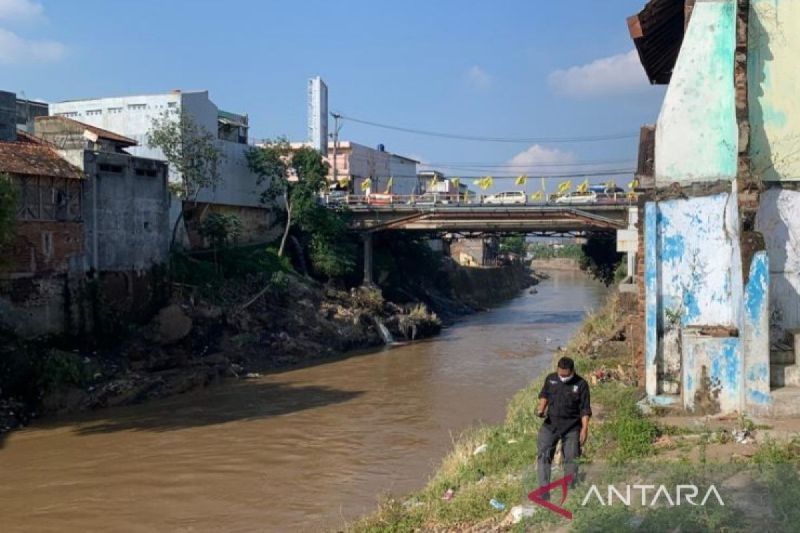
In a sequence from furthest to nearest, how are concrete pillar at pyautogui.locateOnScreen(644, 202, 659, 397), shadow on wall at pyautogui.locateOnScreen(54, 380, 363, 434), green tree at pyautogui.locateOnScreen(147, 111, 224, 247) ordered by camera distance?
green tree at pyautogui.locateOnScreen(147, 111, 224, 247), shadow on wall at pyautogui.locateOnScreen(54, 380, 363, 434), concrete pillar at pyautogui.locateOnScreen(644, 202, 659, 397)

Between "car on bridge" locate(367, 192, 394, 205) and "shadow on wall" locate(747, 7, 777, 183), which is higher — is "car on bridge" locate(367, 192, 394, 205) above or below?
above

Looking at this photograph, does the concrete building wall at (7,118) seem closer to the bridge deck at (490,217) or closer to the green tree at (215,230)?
the green tree at (215,230)

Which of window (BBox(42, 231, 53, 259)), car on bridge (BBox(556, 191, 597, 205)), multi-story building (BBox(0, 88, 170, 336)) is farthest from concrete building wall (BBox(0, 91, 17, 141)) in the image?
car on bridge (BBox(556, 191, 597, 205))

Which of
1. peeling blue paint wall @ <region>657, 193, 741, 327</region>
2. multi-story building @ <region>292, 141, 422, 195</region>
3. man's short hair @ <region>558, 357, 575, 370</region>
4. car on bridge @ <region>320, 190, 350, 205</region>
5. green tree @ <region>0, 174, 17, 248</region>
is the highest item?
multi-story building @ <region>292, 141, 422, 195</region>

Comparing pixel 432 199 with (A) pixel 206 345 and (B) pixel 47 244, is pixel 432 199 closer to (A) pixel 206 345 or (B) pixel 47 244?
(A) pixel 206 345

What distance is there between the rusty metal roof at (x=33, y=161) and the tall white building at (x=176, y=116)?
11632 mm

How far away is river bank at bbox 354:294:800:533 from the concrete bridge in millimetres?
24735

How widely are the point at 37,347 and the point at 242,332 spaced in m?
8.03

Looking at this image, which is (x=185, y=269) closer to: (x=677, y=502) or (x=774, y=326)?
(x=774, y=326)

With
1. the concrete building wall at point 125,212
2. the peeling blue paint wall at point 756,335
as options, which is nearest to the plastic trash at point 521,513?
the peeling blue paint wall at point 756,335

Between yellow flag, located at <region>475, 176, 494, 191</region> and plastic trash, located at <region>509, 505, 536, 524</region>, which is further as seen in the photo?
yellow flag, located at <region>475, 176, 494, 191</region>

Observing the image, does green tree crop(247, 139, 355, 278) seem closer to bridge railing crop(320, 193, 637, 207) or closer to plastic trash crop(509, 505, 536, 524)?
bridge railing crop(320, 193, 637, 207)

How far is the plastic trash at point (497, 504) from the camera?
765 centimetres

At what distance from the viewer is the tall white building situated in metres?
34.7
